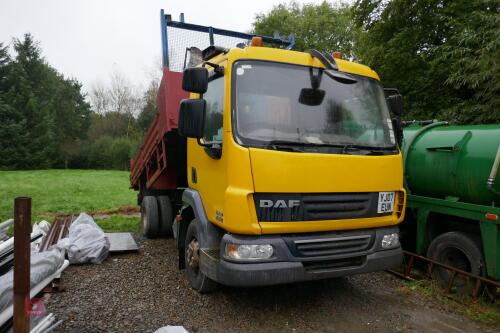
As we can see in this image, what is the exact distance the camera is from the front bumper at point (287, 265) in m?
3.29

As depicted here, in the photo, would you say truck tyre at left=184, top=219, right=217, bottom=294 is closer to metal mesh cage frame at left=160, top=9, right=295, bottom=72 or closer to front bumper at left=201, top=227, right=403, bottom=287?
front bumper at left=201, top=227, right=403, bottom=287

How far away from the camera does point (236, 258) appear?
3344mm

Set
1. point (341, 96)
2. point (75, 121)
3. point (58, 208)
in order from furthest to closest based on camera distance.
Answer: point (75, 121) → point (58, 208) → point (341, 96)

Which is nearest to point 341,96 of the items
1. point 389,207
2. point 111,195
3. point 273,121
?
point 273,121

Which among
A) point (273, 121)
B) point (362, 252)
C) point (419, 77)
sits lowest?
point (362, 252)

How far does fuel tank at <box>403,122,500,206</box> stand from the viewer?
4.27m

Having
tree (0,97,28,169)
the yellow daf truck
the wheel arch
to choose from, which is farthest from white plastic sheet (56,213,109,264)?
tree (0,97,28,169)

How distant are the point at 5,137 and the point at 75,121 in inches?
363

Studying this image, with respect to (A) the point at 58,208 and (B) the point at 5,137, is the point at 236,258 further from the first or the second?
(B) the point at 5,137

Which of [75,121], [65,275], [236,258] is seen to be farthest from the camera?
[75,121]

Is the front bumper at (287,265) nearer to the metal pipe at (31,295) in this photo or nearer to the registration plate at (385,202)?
the registration plate at (385,202)

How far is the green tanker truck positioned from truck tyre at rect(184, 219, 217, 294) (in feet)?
9.40

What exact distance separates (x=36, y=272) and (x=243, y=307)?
2004 millimetres

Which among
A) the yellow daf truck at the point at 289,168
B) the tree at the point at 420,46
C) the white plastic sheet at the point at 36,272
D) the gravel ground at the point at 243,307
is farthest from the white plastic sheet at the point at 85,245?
the tree at the point at 420,46
